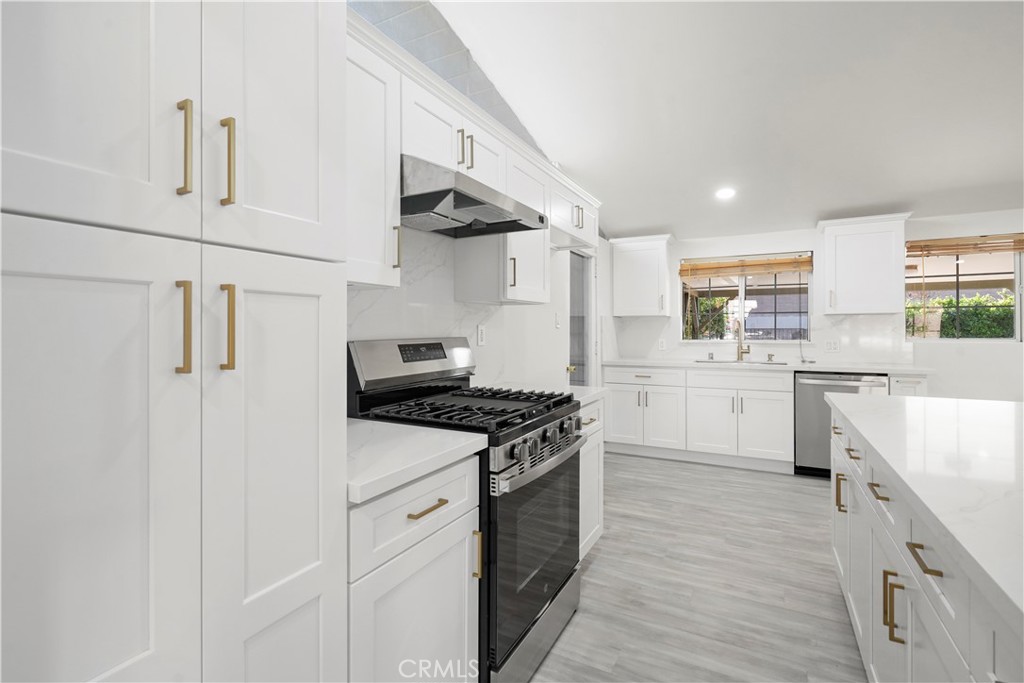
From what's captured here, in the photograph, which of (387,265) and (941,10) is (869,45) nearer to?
(941,10)

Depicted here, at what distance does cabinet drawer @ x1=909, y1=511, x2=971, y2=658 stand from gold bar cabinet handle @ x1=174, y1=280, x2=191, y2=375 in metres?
1.32

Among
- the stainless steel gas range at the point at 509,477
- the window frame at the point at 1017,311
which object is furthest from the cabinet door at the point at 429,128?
A: the window frame at the point at 1017,311

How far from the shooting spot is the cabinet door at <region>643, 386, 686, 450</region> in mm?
4805

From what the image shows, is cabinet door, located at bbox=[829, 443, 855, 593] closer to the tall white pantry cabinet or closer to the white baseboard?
the tall white pantry cabinet

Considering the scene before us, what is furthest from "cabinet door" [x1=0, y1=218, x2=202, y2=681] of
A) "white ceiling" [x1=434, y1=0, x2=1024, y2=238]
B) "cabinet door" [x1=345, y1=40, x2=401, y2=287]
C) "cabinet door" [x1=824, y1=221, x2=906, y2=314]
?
"cabinet door" [x1=824, y1=221, x2=906, y2=314]

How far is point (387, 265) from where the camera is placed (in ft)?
5.55

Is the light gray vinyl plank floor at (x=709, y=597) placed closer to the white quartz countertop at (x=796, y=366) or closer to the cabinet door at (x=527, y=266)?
the white quartz countertop at (x=796, y=366)

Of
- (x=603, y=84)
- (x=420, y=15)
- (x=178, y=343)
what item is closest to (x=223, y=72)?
(x=178, y=343)

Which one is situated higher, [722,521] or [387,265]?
[387,265]

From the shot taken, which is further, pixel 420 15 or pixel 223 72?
pixel 420 15

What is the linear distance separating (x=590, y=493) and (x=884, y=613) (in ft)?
4.79

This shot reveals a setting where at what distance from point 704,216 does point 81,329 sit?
488cm

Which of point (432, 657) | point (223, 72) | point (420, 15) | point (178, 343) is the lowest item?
point (432, 657)

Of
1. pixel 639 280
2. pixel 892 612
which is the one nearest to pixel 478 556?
pixel 892 612
